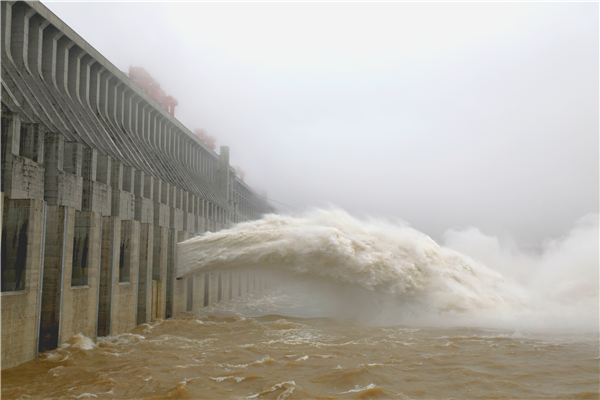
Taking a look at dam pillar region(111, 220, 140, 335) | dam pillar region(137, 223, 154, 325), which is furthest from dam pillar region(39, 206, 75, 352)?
dam pillar region(137, 223, 154, 325)

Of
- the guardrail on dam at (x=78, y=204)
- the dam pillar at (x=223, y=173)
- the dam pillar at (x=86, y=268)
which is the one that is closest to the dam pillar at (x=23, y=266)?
the guardrail on dam at (x=78, y=204)

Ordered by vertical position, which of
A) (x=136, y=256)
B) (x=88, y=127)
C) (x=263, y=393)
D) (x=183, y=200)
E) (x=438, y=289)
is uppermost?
(x=88, y=127)

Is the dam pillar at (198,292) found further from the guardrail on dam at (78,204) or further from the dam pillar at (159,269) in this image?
the dam pillar at (159,269)

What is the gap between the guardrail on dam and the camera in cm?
1316

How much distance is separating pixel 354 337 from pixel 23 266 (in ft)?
37.6

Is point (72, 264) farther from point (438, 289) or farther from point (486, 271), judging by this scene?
point (486, 271)

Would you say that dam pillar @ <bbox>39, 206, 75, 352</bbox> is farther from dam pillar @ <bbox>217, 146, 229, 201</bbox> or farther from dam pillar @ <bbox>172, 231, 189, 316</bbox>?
dam pillar @ <bbox>217, 146, 229, 201</bbox>

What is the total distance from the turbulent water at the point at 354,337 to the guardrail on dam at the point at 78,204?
1.17 meters

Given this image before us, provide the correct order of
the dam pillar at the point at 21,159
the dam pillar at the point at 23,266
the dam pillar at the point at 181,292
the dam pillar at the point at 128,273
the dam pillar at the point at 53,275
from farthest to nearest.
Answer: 1. the dam pillar at the point at 181,292
2. the dam pillar at the point at 128,273
3. the dam pillar at the point at 53,275
4. the dam pillar at the point at 21,159
5. the dam pillar at the point at 23,266

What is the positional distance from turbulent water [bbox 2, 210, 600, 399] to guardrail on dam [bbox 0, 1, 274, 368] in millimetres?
1174

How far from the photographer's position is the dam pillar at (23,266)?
12.6 m

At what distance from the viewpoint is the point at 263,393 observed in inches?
402

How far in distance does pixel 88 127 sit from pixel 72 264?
33.8ft

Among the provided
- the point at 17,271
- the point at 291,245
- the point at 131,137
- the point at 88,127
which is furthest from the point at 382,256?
the point at 131,137
